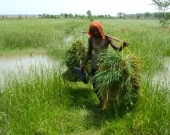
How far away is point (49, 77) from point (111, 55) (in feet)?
5.35

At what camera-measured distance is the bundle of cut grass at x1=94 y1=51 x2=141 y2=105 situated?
373cm

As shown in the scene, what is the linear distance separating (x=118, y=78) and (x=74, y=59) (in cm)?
146

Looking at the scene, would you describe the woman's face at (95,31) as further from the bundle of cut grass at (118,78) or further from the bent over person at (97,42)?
the bundle of cut grass at (118,78)

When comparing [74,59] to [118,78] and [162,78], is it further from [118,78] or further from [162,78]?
[162,78]

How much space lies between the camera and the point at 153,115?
3.46 m

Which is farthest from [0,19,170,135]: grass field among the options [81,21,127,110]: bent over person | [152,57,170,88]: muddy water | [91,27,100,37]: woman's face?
[91,27,100,37]: woman's face

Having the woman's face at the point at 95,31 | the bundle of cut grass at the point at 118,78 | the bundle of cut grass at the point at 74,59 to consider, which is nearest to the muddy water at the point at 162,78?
the bundle of cut grass at the point at 118,78

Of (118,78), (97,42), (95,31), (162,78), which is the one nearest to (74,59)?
(97,42)

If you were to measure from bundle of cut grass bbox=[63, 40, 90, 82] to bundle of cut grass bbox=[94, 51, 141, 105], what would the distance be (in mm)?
1023

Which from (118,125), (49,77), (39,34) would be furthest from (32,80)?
(39,34)

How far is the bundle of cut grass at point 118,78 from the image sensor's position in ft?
12.2

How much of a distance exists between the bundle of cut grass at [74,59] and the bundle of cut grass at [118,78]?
40.3 inches

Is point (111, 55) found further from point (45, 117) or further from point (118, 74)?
point (45, 117)

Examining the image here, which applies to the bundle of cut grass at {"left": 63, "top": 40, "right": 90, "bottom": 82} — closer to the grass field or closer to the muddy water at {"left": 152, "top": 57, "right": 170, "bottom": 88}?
the grass field
